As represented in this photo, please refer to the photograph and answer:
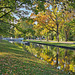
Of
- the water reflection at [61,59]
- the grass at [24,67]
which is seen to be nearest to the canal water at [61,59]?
the water reflection at [61,59]

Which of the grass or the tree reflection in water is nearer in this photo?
the grass

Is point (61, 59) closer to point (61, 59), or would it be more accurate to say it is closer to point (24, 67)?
point (61, 59)

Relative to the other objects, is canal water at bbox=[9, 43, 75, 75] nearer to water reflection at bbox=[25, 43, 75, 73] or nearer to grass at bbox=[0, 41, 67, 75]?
water reflection at bbox=[25, 43, 75, 73]

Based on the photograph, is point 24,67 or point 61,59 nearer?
point 24,67

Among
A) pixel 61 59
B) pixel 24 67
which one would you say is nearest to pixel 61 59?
pixel 61 59

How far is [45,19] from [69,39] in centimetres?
2338

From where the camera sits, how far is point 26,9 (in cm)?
976

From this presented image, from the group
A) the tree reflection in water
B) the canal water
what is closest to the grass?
the canal water

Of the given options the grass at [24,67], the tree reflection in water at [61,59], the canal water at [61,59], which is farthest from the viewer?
the tree reflection in water at [61,59]

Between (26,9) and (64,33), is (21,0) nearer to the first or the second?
(26,9)

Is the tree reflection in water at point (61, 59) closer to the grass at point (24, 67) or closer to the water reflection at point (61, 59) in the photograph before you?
the water reflection at point (61, 59)

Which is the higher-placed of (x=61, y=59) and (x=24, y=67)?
(x=24, y=67)

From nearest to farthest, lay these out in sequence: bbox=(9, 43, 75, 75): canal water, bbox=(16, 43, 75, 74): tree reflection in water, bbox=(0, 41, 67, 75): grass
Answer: bbox=(0, 41, 67, 75): grass, bbox=(9, 43, 75, 75): canal water, bbox=(16, 43, 75, 74): tree reflection in water

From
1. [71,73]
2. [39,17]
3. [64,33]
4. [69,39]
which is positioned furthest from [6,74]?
[69,39]
